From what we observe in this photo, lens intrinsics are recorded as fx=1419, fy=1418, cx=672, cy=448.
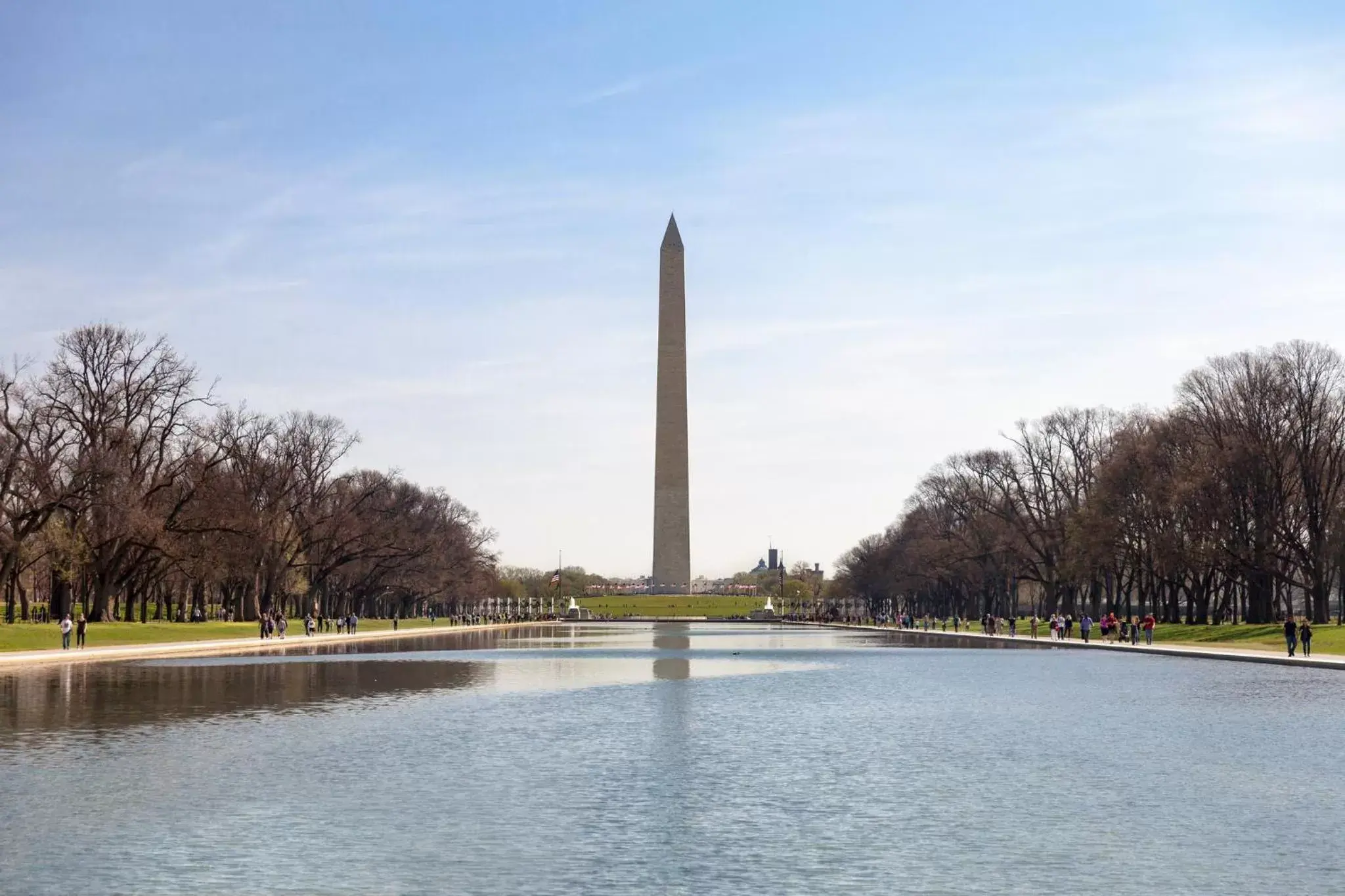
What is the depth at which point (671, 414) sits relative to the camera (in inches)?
3925

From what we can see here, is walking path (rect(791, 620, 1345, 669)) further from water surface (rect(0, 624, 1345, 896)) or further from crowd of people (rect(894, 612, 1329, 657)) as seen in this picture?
water surface (rect(0, 624, 1345, 896))

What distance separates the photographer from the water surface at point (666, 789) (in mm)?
10320

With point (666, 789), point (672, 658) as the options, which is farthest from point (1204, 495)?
point (666, 789)

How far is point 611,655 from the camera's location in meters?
45.2

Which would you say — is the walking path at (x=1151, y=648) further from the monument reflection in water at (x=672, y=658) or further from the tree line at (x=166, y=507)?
the tree line at (x=166, y=507)

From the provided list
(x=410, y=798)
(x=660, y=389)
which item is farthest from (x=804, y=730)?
(x=660, y=389)

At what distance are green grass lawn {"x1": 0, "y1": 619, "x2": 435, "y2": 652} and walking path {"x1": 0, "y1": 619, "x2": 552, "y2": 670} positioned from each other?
1150 millimetres

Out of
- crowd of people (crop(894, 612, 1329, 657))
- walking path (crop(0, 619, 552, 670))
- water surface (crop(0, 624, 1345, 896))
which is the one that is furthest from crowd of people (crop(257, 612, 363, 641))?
crowd of people (crop(894, 612, 1329, 657))

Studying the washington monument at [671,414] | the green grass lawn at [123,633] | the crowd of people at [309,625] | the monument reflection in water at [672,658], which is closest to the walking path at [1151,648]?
the monument reflection in water at [672,658]

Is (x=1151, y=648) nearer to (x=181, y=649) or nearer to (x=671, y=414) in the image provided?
(x=181, y=649)

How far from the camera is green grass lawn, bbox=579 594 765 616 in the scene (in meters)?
117

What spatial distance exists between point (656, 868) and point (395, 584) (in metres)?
95.6

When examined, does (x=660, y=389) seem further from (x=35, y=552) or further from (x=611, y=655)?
(x=611, y=655)

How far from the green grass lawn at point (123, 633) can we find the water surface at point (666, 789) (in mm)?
19149
